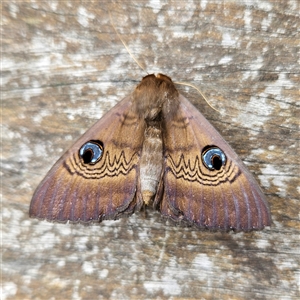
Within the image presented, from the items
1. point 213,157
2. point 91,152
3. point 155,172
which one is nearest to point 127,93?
point 91,152

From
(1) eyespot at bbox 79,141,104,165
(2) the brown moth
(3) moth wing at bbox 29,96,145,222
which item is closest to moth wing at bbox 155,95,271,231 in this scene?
(2) the brown moth

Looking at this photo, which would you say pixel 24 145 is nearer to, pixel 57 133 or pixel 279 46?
pixel 57 133

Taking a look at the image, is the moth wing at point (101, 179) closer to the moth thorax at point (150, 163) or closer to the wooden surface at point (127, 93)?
the moth thorax at point (150, 163)

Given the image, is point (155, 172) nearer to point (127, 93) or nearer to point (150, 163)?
point (150, 163)

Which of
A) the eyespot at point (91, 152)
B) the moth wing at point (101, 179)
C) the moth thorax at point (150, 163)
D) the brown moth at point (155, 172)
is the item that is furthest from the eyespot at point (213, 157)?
the eyespot at point (91, 152)

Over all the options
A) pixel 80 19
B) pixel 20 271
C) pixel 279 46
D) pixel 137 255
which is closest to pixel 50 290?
pixel 20 271
